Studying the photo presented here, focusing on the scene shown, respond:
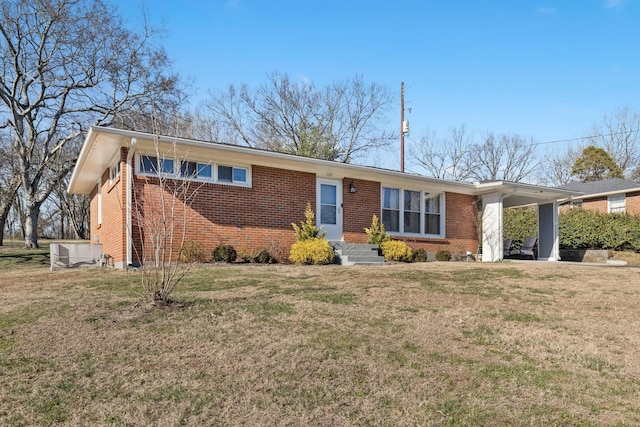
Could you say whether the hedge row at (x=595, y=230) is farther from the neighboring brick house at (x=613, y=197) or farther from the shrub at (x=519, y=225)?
the neighboring brick house at (x=613, y=197)

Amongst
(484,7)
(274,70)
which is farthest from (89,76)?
(484,7)

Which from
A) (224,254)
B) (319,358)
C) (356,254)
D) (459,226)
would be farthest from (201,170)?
(459,226)

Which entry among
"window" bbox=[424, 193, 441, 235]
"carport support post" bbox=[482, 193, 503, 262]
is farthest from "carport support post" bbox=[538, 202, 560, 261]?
"window" bbox=[424, 193, 441, 235]

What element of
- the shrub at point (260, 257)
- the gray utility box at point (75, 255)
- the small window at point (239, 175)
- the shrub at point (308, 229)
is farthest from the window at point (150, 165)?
the shrub at point (308, 229)

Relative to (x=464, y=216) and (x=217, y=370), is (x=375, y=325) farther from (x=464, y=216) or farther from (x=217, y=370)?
(x=464, y=216)

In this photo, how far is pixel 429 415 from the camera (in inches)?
127

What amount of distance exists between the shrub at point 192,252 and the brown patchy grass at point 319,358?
348 cm

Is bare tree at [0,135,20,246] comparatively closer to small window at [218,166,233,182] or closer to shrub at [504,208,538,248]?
small window at [218,166,233,182]

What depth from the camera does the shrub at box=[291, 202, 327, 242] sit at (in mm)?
12406

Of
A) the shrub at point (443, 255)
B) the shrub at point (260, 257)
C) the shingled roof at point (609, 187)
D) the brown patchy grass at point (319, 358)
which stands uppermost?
the shingled roof at point (609, 187)

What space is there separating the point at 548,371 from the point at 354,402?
191 centimetres

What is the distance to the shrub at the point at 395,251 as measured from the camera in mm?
13461

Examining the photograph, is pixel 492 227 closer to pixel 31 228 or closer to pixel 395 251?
pixel 395 251

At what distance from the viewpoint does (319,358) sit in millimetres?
4160
